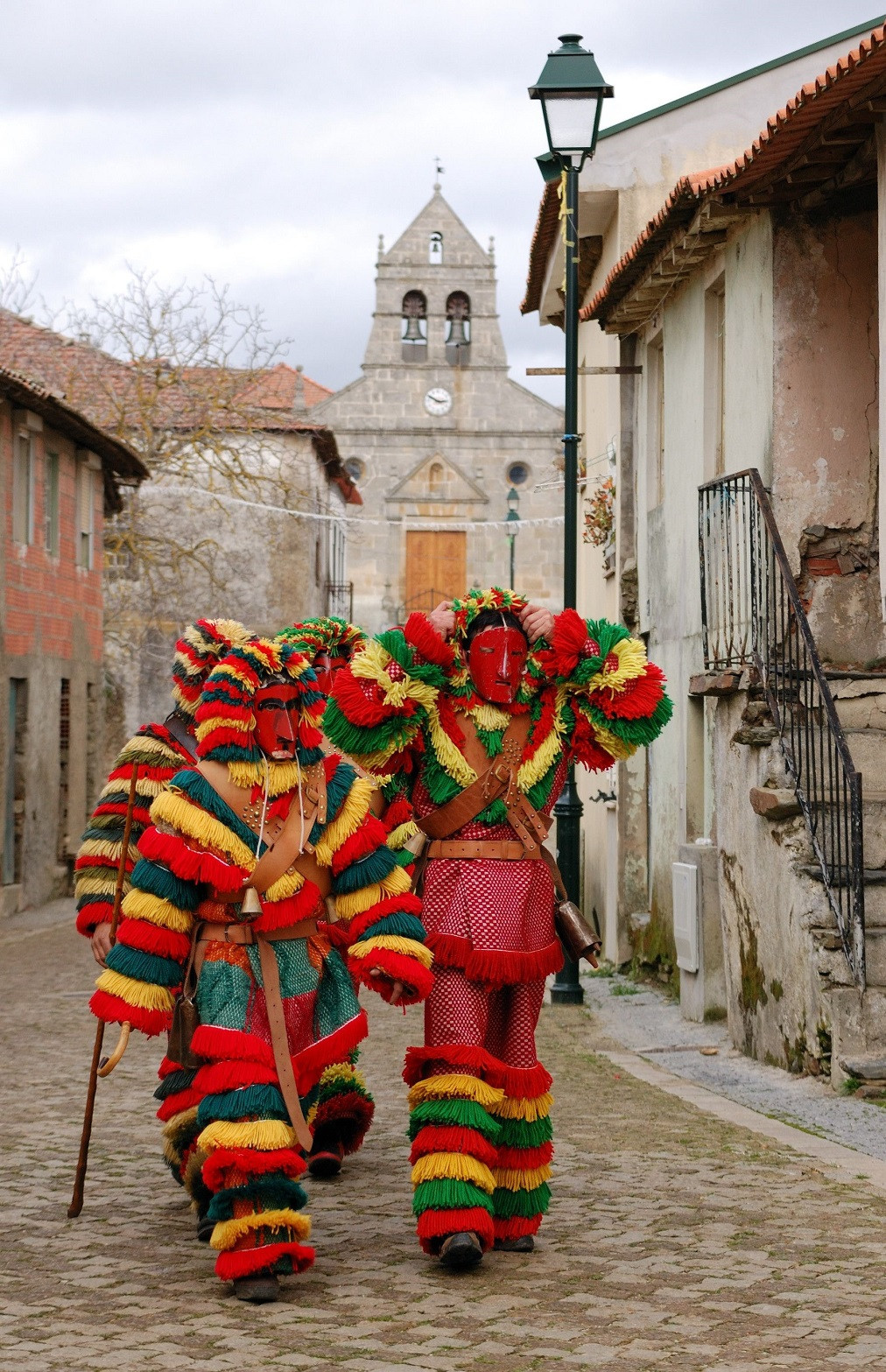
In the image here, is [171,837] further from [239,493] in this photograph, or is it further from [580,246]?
[239,493]

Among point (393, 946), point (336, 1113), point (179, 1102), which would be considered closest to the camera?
point (393, 946)

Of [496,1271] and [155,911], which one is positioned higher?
[155,911]

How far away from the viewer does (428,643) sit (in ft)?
20.0

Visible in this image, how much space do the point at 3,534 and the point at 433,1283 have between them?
17832mm

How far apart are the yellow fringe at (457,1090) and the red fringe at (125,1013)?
0.83 meters

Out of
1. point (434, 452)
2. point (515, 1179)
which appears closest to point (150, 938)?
point (515, 1179)

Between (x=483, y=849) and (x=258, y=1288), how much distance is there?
153cm

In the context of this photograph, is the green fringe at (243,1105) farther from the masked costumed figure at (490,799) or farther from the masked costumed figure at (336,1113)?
the masked costumed figure at (336,1113)

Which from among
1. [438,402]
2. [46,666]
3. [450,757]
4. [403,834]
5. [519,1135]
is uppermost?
[438,402]

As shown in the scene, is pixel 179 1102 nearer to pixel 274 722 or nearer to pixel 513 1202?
pixel 513 1202

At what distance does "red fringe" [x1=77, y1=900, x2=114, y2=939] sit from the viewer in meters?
6.38

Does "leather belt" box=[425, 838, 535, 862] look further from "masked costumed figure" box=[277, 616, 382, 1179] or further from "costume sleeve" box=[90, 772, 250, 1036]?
"masked costumed figure" box=[277, 616, 382, 1179]

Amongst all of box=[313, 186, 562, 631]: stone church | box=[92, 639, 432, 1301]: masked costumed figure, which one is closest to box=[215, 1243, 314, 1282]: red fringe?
box=[92, 639, 432, 1301]: masked costumed figure

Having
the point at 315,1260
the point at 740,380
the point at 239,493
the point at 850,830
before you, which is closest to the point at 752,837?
the point at 850,830
